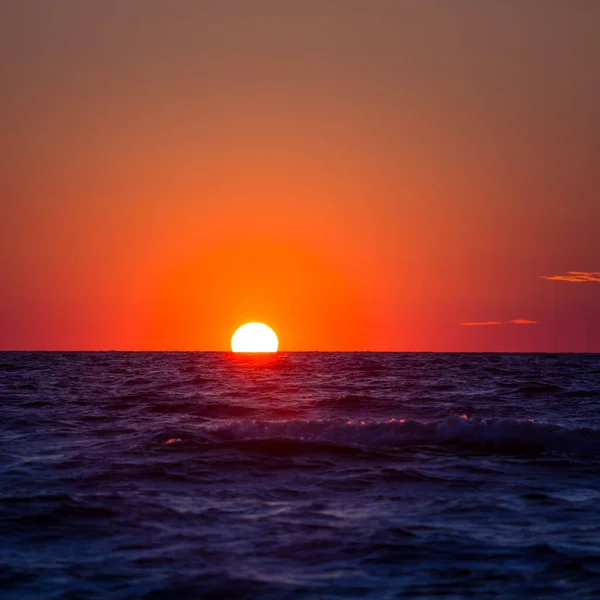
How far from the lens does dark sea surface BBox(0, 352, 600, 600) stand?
7.55 m

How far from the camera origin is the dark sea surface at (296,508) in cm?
755

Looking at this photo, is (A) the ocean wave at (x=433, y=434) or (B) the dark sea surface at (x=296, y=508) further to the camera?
(A) the ocean wave at (x=433, y=434)

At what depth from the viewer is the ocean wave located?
16969 mm

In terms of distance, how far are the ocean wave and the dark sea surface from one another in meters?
0.05

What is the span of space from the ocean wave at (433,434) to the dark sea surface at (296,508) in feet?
0.17

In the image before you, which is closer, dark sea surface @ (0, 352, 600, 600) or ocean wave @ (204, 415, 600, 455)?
dark sea surface @ (0, 352, 600, 600)

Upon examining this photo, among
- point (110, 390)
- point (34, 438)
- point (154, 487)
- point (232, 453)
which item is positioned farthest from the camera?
point (110, 390)

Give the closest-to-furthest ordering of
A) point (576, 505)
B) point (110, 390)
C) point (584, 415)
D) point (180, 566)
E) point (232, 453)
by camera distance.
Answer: point (180, 566) < point (576, 505) < point (232, 453) < point (584, 415) < point (110, 390)

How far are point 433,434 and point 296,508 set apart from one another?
330 inches

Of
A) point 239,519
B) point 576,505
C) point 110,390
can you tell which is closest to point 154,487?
point 239,519

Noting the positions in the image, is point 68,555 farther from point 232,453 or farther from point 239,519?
point 232,453

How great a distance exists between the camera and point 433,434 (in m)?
18.3

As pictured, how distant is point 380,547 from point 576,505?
396 cm

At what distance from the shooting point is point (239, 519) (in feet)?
32.8
